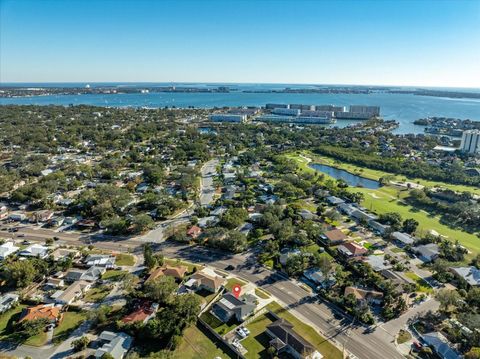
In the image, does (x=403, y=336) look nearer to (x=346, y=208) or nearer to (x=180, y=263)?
(x=180, y=263)

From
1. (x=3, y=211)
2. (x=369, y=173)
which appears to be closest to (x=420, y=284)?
(x=369, y=173)

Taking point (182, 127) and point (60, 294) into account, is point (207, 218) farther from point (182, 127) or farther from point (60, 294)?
point (182, 127)

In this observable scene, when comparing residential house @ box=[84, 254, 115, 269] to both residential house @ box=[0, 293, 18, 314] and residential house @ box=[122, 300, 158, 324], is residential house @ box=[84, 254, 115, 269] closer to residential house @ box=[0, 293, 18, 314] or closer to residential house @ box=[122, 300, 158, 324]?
residential house @ box=[0, 293, 18, 314]

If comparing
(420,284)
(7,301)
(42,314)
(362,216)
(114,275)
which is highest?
(362,216)

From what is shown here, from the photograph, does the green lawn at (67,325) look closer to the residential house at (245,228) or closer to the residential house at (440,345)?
the residential house at (245,228)

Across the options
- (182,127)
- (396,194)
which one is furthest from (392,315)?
(182,127)

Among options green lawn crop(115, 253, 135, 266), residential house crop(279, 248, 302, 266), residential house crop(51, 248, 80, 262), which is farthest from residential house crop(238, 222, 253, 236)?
residential house crop(51, 248, 80, 262)

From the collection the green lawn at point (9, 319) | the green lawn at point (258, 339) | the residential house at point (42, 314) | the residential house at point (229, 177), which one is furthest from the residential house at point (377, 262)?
the green lawn at point (9, 319)
